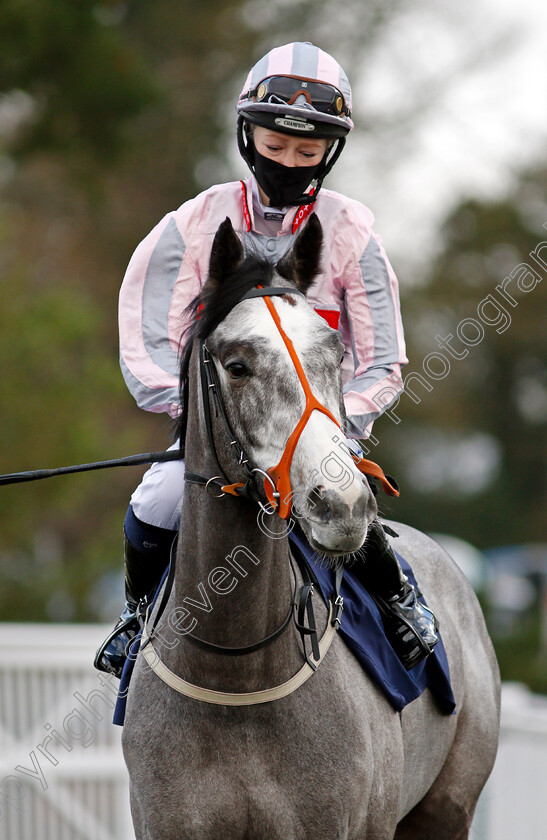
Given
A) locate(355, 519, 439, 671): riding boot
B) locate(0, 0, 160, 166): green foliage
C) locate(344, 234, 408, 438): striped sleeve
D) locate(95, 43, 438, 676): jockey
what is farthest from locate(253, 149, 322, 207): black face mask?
locate(0, 0, 160, 166): green foliage

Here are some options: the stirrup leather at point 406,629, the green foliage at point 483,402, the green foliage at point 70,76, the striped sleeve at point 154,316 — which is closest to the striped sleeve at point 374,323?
the striped sleeve at point 154,316

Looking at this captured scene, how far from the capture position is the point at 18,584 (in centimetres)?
1312

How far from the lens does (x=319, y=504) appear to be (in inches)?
106

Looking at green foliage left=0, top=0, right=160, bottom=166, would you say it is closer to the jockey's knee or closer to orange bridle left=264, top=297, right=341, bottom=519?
the jockey's knee

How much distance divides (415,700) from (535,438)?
27879 mm

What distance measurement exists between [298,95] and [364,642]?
1851 mm

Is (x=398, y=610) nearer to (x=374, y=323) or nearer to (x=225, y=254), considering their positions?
(x=374, y=323)

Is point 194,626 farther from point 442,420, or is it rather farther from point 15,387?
point 442,420

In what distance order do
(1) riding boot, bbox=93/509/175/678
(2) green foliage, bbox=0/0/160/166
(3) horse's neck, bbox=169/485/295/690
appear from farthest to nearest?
(2) green foliage, bbox=0/0/160/166
(1) riding boot, bbox=93/509/175/678
(3) horse's neck, bbox=169/485/295/690

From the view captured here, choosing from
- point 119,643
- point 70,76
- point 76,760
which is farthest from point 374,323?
point 70,76

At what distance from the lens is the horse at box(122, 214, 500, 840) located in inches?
115

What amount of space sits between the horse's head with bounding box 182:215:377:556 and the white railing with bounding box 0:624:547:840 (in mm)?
4151

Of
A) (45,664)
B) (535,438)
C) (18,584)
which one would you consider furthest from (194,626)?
(535,438)

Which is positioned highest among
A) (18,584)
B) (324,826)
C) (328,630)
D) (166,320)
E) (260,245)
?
(260,245)
